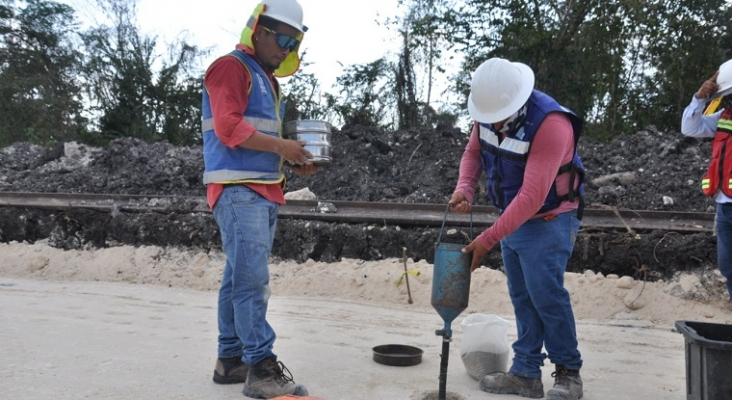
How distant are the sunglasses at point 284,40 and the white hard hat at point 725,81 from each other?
2982 mm

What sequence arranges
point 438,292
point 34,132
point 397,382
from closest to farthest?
point 438,292 → point 397,382 → point 34,132

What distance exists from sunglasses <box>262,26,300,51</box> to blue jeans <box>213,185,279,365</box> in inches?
33.0

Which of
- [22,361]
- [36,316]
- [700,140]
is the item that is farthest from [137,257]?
[700,140]

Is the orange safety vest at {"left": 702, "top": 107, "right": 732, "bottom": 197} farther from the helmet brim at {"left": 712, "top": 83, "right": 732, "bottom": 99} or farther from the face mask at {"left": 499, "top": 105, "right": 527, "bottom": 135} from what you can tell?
the face mask at {"left": 499, "top": 105, "right": 527, "bottom": 135}

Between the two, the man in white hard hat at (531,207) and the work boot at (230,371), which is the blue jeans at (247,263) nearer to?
the work boot at (230,371)

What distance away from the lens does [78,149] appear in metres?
14.4

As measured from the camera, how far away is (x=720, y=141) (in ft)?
Result: 14.0

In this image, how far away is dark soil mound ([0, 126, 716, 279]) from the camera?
21.3 ft

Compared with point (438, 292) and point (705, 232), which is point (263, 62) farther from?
point (705, 232)

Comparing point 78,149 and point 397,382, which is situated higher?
point 78,149

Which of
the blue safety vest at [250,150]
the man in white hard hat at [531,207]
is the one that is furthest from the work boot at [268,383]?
the man in white hard hat at [531,207]

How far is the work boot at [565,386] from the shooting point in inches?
138

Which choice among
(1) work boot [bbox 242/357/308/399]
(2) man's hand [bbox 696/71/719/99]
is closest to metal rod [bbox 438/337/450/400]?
(1) work boot [bbox 242/357/308/399]

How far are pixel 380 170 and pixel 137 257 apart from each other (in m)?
4.18
